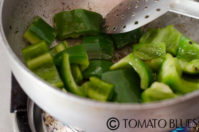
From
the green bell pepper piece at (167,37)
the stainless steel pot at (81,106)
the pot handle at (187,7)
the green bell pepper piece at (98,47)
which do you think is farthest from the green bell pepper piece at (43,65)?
the pot handle at (187,7)

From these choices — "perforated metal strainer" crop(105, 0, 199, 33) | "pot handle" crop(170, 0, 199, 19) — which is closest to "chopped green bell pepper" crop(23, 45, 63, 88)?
"perforated metal strainer" crop(105, 0, 199, 33)

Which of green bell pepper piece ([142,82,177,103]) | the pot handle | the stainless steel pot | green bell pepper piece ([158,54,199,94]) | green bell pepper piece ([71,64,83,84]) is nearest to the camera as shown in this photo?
the stainless steel pot

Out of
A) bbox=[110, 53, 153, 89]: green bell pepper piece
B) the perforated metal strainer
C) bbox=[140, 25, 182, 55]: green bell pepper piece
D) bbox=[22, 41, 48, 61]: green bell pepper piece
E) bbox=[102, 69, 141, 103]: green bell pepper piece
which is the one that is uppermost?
the perforated metal strainer

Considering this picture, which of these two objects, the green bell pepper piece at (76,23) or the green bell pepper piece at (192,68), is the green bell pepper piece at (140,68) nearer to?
the green bell pepper piece at (192,68)

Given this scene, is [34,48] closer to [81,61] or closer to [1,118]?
[81,61]

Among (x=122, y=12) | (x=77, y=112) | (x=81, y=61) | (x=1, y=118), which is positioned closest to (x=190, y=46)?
(x=122, y=12)

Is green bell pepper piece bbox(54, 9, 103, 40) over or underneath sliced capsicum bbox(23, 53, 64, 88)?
over

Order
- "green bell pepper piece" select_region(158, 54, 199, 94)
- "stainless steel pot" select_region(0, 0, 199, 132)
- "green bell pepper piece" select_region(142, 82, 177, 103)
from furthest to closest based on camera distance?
1. "green bell pepper piece" select_region(158, 54, 199, 94)
2. "green bell pepper piece" select_region(142, 82, 177, 103)
3. "stainless steel pot" select_region(0, 0, 199, 132)

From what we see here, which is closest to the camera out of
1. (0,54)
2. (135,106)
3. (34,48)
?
(135,106)

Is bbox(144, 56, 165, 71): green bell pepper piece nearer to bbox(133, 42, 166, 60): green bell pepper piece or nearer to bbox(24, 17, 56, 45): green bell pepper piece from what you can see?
bbox(133, 42, 166, 60): green bell pepper piece
